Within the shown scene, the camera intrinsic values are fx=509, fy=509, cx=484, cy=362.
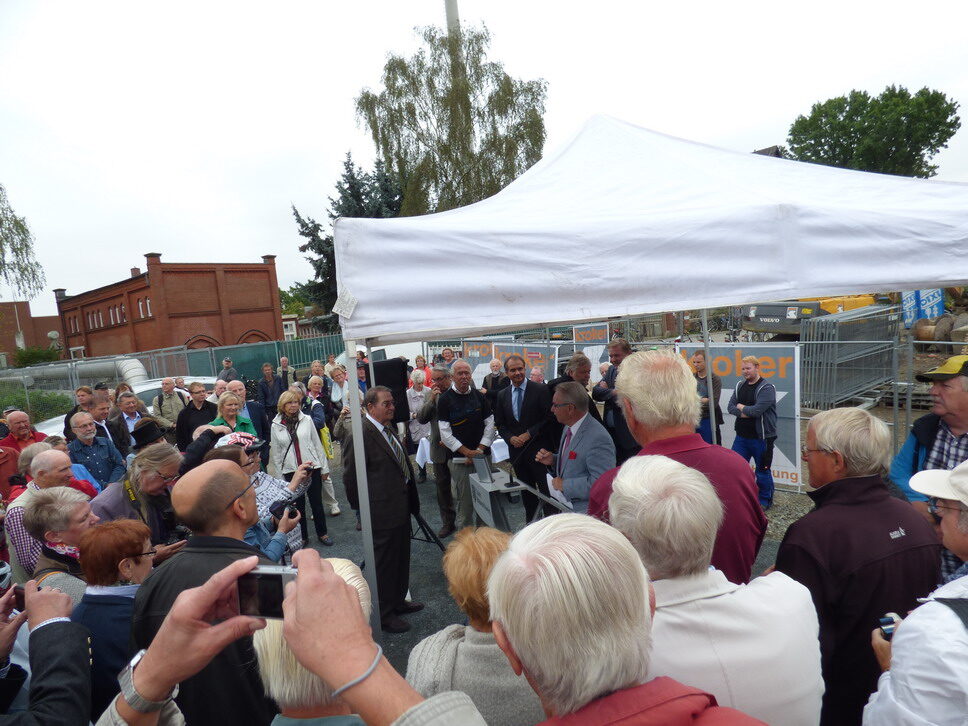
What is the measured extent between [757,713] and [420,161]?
20933 mm

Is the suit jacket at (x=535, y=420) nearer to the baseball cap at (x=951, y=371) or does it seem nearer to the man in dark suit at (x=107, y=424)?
the baseball cap at (x=951, y=371)

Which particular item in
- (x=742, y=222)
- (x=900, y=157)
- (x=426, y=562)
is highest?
(x=900, y=157)

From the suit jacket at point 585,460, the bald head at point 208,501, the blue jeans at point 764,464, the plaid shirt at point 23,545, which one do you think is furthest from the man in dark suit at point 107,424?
the blue jeans at point 764,464

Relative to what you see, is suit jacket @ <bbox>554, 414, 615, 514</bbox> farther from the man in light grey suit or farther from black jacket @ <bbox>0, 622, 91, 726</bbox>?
black jacket @ <bbox>0, 622, 91, 726</bbox>

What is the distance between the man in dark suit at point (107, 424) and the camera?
5.63 m

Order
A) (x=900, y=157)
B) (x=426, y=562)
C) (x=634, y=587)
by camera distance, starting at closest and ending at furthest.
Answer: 1. (x=634, y=587)
2. (x=426, y=562)
3. (x=900, y=157)

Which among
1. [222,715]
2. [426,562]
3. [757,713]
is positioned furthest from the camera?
[426,562]

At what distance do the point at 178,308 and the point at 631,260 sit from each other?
3228 cm

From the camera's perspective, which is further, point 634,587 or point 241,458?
point 241,458

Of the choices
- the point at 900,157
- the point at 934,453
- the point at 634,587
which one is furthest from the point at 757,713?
the point at 900,157

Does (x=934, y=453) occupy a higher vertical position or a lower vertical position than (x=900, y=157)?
lower

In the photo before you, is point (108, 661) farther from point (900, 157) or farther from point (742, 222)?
point (900, 157)

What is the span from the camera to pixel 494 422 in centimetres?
567

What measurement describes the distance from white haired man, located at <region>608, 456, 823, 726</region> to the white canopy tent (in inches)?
43.7
